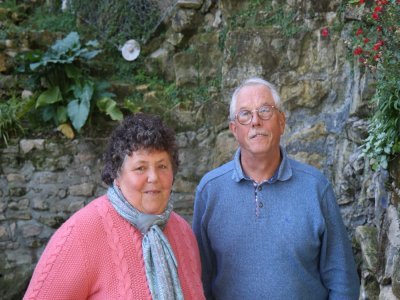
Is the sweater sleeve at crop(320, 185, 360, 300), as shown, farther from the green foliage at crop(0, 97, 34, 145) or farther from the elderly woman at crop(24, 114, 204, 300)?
the green foliage at crop(0, 97, 34, 145)

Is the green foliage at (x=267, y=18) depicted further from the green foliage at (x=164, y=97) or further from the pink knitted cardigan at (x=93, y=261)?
the pink knitted cardigan at (x=93, y=261)

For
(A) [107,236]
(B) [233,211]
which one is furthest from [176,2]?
(A) [107,236]

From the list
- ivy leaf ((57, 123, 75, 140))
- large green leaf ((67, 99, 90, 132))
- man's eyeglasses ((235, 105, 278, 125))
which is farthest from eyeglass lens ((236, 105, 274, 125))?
ivy leaf ((57, 123, 75, 140))

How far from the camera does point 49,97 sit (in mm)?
4113

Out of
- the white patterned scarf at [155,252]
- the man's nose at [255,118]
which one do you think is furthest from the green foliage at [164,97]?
the white patterned scarf at [155,252]

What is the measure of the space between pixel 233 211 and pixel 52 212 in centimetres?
272

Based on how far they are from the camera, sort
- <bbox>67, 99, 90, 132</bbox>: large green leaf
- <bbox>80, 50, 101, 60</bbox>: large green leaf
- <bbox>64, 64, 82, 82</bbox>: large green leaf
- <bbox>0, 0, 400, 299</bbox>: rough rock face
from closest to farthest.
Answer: <bbox>0, 0, 400, 299</bbox>: rough rock face < <bbox>67, 99, 90, 132</bbox>: large green leaf < <bbox>64, 64, 82, 82</bbox>: large green leaf < <bbox>80, 50, 101, 60</bbox>: large green leaf

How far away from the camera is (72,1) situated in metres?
5.08

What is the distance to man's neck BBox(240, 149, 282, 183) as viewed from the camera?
1.88 m

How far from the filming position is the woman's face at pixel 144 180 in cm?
145

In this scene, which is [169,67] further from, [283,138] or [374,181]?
[374,181]

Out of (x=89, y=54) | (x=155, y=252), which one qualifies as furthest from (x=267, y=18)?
(x=155, y=252)

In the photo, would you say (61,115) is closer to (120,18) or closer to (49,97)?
(49,97)

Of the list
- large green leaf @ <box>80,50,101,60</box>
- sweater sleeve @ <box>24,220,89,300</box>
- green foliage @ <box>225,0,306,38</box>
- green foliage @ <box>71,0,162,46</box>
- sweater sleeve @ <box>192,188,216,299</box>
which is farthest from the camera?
green foliage @ <box>71,0,162,46</box>
